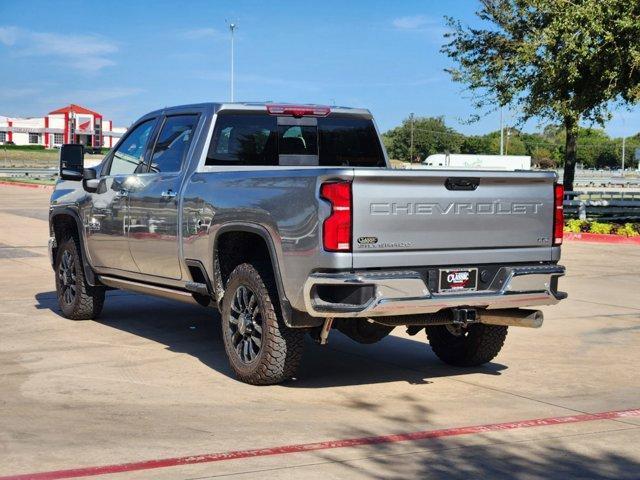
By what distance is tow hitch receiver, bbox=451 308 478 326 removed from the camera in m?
6.91

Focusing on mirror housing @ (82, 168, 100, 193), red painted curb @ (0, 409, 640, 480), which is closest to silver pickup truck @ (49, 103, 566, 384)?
mirror housing @ (82, 168, 100, 193)

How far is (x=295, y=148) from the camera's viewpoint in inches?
340

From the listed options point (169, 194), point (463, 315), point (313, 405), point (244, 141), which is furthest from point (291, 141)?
point (313, 405)

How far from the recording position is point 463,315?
694 centimetres

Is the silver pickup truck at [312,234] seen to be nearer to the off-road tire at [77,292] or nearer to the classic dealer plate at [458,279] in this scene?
the classic dealer plate at [458,279]

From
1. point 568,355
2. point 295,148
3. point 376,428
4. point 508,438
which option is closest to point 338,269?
point 376,428

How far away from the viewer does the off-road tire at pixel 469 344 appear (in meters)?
8.00

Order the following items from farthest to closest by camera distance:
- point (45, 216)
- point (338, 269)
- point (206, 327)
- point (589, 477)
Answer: point (45, 216), point (206, 327), point (338, 269), point (589, 477)

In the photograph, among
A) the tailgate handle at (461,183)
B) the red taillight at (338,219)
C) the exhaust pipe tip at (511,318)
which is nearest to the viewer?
the red taillight at (338,219)

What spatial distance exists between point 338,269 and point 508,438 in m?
1.49

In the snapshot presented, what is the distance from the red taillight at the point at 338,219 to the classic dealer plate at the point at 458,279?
2.66 ft

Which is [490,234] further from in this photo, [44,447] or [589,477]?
[44,447]

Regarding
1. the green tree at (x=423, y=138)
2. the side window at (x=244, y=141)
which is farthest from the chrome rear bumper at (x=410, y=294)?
the green tree at (x=423, y=138)

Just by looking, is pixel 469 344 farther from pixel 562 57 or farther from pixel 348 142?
pixel 562 57
